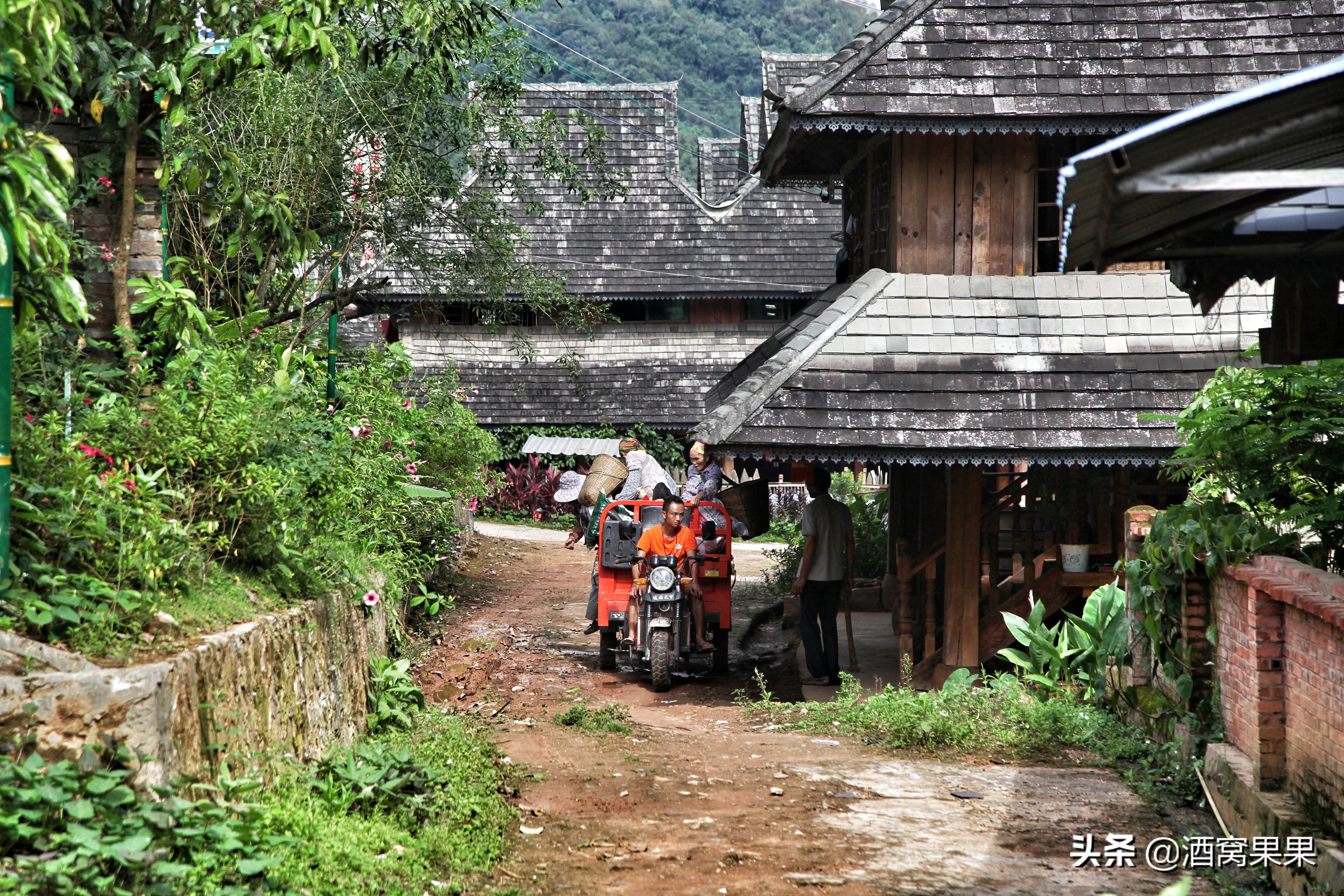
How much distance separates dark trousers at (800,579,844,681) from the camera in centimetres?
1036

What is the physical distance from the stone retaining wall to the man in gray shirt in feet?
16.1

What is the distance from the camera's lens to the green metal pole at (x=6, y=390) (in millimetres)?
3984

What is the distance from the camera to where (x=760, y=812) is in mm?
6109

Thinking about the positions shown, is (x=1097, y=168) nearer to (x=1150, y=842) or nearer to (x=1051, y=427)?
(x=1150, y=842)

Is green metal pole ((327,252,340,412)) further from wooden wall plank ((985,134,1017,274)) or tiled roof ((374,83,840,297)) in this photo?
tiled roof ((374,83,840,297))

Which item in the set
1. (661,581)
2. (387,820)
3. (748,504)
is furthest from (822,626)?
(387,820)

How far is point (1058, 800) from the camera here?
6.33 metres

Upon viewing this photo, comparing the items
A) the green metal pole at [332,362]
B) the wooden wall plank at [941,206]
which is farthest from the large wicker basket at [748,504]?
the green metal pole at [332,362]

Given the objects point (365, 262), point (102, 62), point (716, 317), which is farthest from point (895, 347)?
point (716, 317)

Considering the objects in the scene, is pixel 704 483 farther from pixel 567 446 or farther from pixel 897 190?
pixel 567 446

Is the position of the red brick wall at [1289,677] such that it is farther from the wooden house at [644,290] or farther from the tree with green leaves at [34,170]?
the wooden house at [644,290]

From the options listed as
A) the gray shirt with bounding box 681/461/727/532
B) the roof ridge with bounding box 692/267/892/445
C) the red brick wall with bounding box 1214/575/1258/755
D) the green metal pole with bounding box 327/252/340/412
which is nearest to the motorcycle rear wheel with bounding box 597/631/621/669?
the gray shirt with bounding box 681/461/727/532

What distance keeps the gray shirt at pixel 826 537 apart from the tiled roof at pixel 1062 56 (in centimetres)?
342

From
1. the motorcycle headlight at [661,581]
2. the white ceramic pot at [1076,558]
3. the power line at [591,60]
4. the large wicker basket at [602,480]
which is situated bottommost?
the motorcycle headlight at [661,581]
